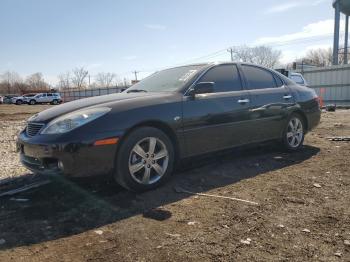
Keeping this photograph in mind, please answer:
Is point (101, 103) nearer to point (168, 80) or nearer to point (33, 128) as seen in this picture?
point (33, 128)

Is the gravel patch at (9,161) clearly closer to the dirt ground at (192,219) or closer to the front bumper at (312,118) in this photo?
the dirt ground at (192,219)

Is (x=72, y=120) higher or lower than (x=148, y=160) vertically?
higher

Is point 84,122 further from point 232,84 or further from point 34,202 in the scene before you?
point 232,84

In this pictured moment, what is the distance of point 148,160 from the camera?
4270mm

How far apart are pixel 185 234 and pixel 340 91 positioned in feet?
80.0

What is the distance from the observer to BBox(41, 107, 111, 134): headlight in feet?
12.8

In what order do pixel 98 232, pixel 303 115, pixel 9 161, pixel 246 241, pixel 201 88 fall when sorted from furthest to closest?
pixel 303 115, pixel 9 161, pixel 201 88, pixel 98 232, pixel 246 241

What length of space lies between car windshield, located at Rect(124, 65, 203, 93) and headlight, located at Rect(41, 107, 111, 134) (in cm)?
117

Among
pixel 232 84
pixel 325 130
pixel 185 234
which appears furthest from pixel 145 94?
pixel 325 130

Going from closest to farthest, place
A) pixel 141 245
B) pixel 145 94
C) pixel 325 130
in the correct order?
pixel 141 245 < pixel 145 94 < pixel 325 130

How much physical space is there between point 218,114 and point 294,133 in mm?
2076

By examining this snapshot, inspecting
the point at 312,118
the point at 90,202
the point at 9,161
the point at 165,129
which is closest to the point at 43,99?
the point at 9,161

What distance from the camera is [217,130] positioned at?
496cm

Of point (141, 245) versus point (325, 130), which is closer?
point (141, 245)
